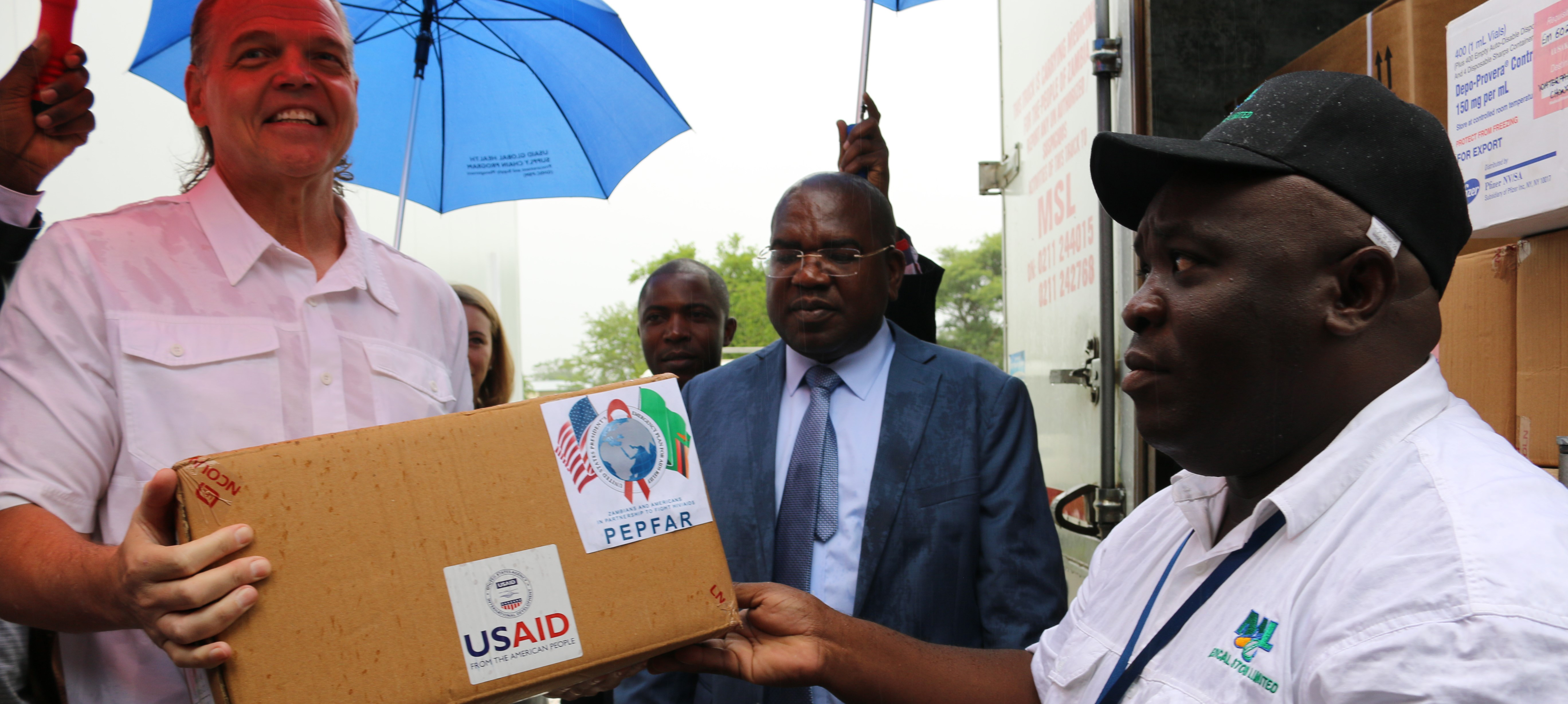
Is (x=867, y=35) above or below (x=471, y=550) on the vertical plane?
above

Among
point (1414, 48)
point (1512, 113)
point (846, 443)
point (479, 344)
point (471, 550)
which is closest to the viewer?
point (471, 550)

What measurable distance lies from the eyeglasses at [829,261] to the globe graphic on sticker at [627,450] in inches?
43.2

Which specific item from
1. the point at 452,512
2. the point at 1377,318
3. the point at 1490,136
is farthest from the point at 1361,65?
the point at 452,512

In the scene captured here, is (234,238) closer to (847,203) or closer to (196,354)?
(196,354)

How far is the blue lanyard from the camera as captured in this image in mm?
1212

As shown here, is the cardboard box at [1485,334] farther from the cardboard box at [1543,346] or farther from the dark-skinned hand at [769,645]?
the dark-skinned hand at [769,645]

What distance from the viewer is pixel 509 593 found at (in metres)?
1.33

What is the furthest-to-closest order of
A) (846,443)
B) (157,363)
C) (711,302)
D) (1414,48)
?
(711,302), (846,443), (1414,48), (157,363)

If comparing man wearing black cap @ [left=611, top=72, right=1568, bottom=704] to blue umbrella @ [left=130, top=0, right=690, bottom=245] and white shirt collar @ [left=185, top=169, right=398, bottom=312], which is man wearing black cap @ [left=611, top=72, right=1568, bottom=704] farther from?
blue umbrella @ [left=130, top=0, right=690, bottom=245]

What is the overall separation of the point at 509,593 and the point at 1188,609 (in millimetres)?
885

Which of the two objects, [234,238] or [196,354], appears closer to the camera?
[196,354]

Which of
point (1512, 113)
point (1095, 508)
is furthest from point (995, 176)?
point (1512, 113)

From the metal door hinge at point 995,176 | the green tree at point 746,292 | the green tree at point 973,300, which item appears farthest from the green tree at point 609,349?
the metal door hinge at point 995,176

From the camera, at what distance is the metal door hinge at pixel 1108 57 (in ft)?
9.78
